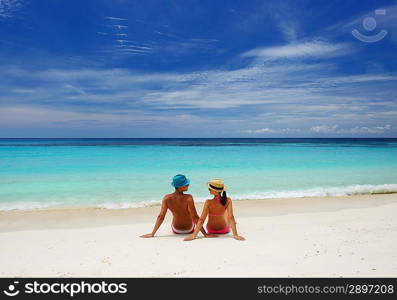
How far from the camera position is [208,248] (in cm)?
429

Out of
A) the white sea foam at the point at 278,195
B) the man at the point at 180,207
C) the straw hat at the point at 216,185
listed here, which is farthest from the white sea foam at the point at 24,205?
the straw hat at the point at 216,185

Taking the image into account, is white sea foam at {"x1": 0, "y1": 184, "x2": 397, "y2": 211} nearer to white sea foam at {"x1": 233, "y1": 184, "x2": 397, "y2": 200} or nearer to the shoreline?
white sea foam at {"x1": 233, "y1": 184, "x2": 397, "y2": 200}

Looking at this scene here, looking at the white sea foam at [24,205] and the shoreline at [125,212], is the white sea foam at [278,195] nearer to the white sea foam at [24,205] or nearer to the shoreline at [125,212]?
the white sea foam at [24,205]

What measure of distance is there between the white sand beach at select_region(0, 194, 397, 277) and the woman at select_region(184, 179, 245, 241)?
0.56ft

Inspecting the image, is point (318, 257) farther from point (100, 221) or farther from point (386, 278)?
point (100, 221)

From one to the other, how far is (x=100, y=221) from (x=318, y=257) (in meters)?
4.60

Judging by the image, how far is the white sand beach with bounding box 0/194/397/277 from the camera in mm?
3518

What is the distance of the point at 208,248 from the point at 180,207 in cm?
93

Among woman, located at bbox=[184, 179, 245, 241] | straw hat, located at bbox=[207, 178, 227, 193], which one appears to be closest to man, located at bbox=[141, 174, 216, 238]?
woman, located at bbox=[184, 179, 245, 241]

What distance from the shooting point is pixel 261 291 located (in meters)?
3.03

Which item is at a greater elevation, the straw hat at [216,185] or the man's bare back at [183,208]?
the straw hat at [216,185]

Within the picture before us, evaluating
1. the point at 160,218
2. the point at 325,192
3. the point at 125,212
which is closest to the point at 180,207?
the point at 160,218

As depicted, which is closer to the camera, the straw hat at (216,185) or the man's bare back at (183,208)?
the straw hat at (216,185)

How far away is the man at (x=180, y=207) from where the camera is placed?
16.0 ft
